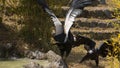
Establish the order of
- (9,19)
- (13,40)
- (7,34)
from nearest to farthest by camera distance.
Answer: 1. (13,40)
2. (7,34)
3. (9,19)

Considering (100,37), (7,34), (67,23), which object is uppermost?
(67,23)

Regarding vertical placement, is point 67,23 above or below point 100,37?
above

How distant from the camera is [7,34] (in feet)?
55.2

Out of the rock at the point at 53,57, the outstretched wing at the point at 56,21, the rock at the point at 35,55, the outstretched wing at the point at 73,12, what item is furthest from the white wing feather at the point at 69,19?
the rock at the point at 53,57

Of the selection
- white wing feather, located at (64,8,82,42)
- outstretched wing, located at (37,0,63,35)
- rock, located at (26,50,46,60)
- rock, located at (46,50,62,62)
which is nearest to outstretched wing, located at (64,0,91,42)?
white wing feather, located at (64,8,82,42)

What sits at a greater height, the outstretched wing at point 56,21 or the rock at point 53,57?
the outstretched wing at point 56,21

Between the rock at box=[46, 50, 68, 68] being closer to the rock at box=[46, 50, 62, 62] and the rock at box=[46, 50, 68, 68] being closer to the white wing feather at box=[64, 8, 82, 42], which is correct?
the rock at box=[46, 50, 62, 62]

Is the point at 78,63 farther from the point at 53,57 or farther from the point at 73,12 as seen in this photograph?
the point at 53,57

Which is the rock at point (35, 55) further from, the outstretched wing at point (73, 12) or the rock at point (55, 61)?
the outstretched wing at point (73, 12)

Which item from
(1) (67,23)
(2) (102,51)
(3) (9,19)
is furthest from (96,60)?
(3) (9,19)

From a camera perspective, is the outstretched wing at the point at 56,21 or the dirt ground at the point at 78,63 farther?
the dirt ground at the point at 78,63

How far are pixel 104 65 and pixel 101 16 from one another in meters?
8.36

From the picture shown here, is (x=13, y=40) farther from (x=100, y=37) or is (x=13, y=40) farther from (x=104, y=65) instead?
(x=100, y=37)

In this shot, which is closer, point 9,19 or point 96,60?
point 96,60
